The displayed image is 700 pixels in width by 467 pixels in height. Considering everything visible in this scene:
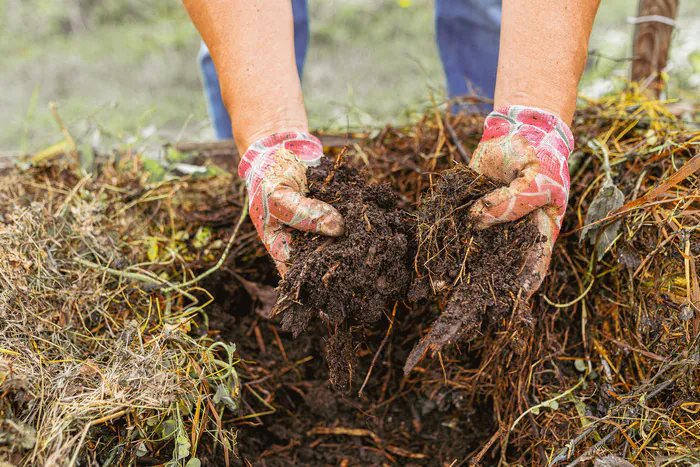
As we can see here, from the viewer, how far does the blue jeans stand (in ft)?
8.77

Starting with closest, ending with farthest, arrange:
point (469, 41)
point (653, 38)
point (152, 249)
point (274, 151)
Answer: point (274, 151), point (152, 249), point (653, 38), point (469, 41)

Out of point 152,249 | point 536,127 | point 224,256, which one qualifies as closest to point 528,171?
point 536,127

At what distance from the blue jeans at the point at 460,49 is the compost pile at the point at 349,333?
1.08 m

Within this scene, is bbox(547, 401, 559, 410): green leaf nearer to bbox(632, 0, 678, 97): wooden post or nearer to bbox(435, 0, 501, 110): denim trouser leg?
bbox(632, 0, 678, 97): wooden post

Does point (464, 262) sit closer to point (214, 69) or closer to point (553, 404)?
point (553, 404)

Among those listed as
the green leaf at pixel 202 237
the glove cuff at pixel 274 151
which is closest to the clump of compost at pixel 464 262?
the glove cuff at pixel 274 151

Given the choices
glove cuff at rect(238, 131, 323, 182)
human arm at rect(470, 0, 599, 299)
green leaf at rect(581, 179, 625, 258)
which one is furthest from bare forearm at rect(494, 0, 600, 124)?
glove cuff at rect(238, 131, 323, 182)

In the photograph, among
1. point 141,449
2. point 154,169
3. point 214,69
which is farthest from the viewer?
point 214,69

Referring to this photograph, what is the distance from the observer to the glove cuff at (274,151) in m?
1.37

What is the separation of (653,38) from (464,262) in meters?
1.98

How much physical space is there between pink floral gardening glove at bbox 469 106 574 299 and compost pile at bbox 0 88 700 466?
6.1 inches

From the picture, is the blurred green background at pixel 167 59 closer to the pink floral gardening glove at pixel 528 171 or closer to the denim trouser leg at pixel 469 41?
the denim trouser leg at pixel 469 41

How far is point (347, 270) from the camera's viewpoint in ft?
3.83

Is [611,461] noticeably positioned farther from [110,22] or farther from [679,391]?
[110,22]
